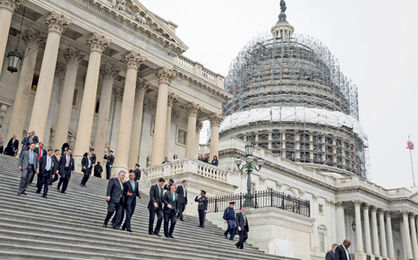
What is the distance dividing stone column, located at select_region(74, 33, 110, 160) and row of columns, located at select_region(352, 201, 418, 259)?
41601 millimetres

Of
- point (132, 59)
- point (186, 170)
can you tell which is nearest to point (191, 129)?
point (132, 59)

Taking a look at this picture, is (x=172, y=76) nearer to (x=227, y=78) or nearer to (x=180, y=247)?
(x=180, y=247)

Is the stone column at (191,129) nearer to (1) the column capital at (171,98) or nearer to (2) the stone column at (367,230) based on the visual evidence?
(1) the column capital at (171,98)

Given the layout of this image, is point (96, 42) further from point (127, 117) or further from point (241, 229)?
point (241, 229)

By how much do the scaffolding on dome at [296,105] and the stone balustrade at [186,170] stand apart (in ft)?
149

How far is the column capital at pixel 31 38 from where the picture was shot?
2584 cm

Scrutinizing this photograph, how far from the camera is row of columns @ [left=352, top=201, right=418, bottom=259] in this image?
185ft

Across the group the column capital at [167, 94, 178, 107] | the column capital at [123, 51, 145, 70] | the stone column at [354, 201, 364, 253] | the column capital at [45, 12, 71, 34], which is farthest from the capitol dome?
the column capital at [45, 12, 71, 34]

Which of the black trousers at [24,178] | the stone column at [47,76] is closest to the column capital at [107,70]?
the stone column at [47,76]

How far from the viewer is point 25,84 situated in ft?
82.3

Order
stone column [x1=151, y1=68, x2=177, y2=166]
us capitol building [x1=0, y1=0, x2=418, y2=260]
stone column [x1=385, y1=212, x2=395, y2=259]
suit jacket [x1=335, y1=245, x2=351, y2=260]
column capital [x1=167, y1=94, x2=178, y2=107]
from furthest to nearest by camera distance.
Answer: stone column [x1=385, y1=212, x2=395, y2=259], column capital [x1=167, y1=94, x2=178, y2=107], stone column [x1=151, y1=68, x2=177, y2=166], us capitol building [x1=0, y1=0, x2=418, y2=260], suit jacket [x1=335, y1=245, x2=351, y2=260]

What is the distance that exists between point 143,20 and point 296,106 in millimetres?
48465

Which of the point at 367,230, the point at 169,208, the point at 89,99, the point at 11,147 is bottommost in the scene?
the point at 169,208

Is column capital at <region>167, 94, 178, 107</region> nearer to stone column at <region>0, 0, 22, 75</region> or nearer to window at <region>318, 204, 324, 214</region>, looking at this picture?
stone column at <region>0, 0, 22, 75</region>
